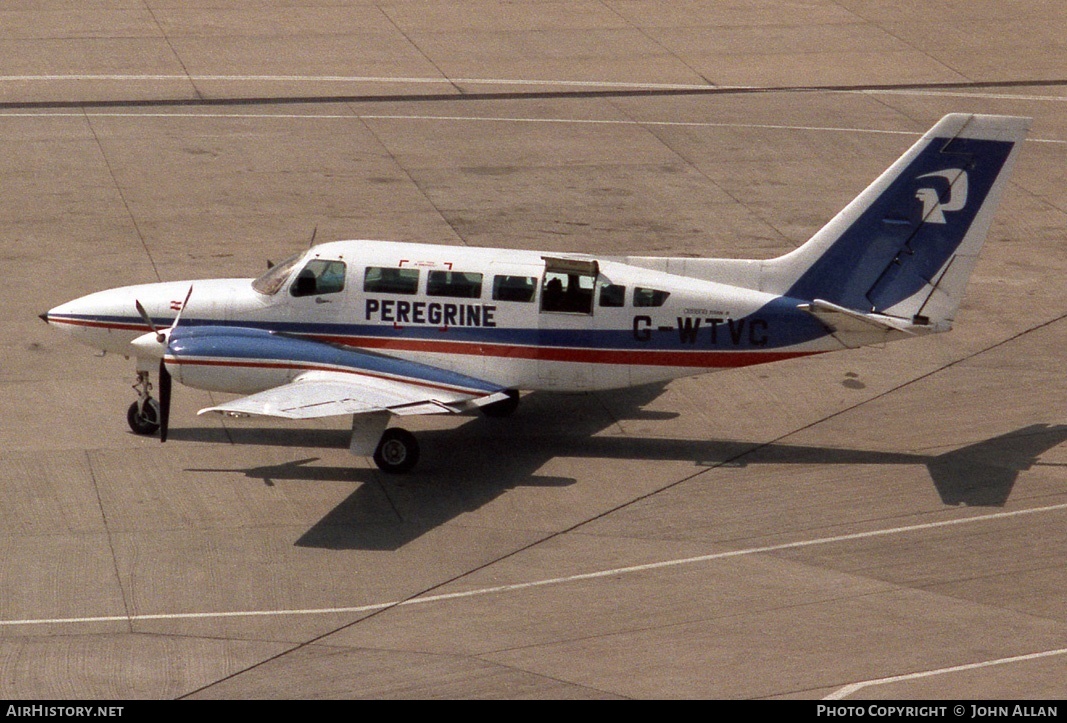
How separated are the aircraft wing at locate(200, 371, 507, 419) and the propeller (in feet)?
1.81

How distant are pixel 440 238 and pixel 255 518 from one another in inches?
421

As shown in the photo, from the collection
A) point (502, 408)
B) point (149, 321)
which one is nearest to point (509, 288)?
point (502, 408)

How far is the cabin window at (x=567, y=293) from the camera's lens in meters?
22.0

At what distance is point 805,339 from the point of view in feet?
71.3

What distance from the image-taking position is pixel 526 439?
75.6 ft

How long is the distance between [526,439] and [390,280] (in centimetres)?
311

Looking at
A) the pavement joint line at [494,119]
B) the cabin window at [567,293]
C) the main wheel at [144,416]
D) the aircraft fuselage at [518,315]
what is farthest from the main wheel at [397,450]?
the pavement joint line at [494,119]

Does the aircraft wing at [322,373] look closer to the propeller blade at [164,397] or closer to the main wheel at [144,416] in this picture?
the propeller blade at [164,397]

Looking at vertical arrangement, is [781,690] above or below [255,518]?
above

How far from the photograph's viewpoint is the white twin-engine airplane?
21.6m

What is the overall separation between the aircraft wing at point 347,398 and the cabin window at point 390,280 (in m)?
1.35

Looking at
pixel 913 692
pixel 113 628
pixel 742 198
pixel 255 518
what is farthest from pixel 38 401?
pixel 742 198

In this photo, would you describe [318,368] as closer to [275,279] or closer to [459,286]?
[275,279]

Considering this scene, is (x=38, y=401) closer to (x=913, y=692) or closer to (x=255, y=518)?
(x=255, y=518)
